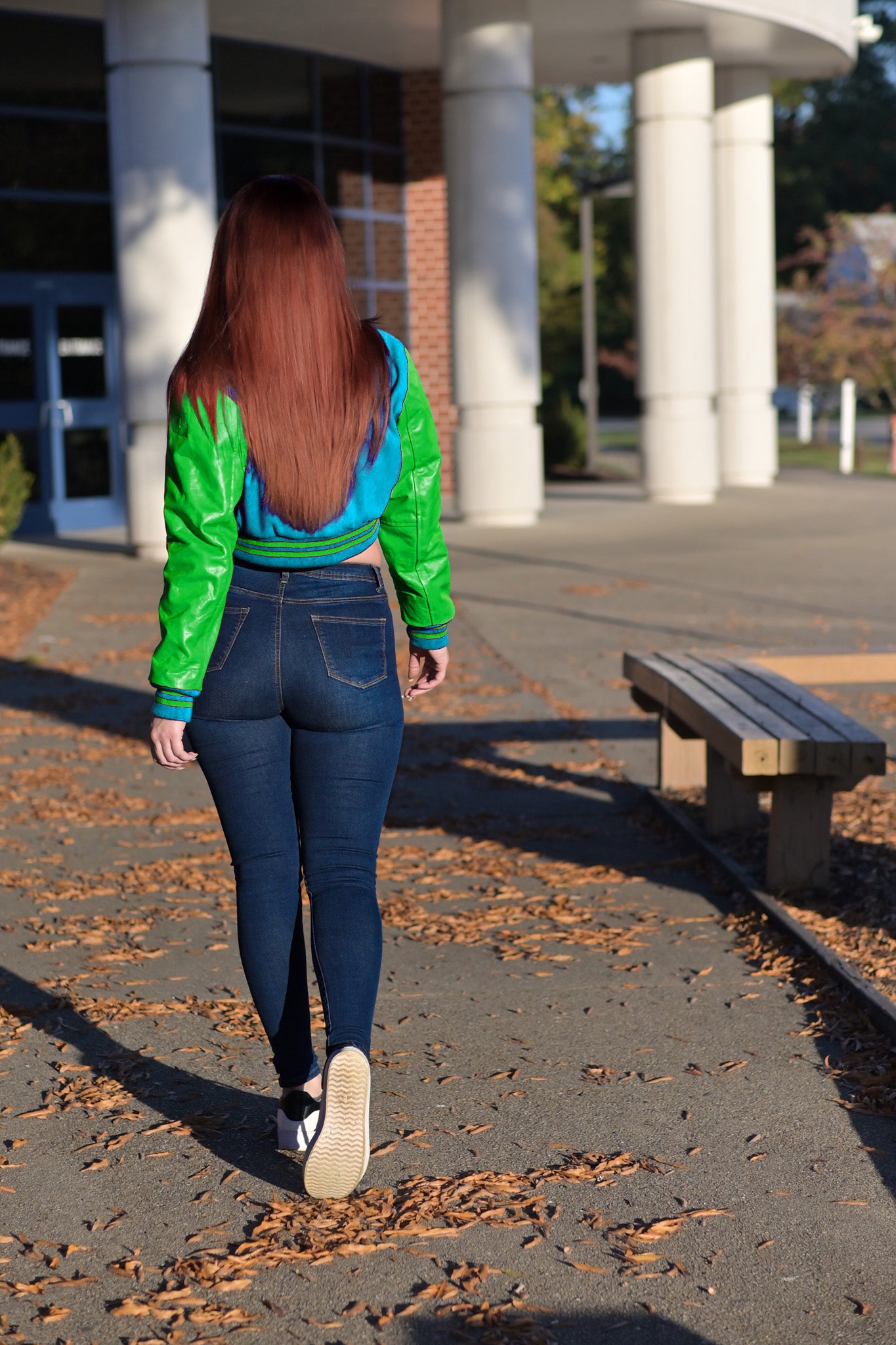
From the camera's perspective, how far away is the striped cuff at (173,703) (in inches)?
122

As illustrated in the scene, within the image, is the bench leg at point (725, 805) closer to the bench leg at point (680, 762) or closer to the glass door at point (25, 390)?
the bench leg at point (680, 762)

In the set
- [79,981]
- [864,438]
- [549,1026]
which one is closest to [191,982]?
[79,981]

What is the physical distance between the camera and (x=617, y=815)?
21.6ft

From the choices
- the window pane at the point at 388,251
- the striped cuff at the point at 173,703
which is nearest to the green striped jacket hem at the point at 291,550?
the striped cuff at the point at 173,703

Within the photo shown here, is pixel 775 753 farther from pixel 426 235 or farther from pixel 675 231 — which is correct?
pixel 426 235

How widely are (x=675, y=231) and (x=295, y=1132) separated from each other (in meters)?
17.6

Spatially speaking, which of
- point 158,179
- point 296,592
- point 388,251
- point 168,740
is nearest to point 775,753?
point 296,592

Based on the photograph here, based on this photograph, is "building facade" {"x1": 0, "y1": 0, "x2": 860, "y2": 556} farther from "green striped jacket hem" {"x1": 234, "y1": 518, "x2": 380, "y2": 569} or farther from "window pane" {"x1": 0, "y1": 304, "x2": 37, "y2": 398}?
"green striped jacket hem" {"x1": 234, "y1": 518, "x2": 380, "y2": 569}

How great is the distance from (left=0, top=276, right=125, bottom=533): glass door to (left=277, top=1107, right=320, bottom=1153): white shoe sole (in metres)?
16.1

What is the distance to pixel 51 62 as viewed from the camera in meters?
18.4

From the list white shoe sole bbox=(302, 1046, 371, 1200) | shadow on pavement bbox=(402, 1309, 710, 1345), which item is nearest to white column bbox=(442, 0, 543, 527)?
white shoe sole bbox=(302, 1046, 371, 1200)

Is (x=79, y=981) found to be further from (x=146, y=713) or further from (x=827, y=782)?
(x=146, y=713)

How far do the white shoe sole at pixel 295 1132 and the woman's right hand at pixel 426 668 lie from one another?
878 millimetres

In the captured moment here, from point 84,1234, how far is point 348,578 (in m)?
1.31
